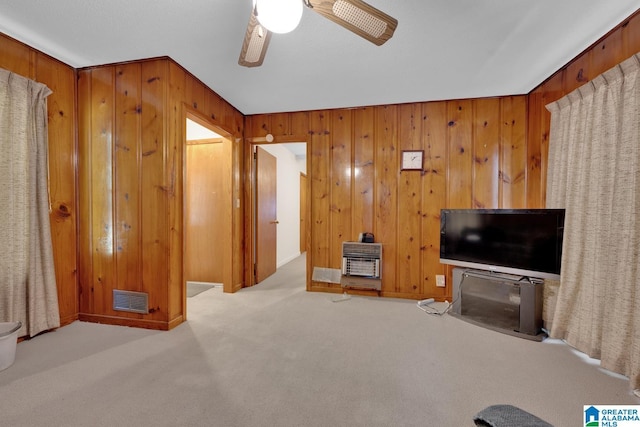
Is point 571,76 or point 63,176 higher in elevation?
point 571,76

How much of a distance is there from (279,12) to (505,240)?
2556 millimetres

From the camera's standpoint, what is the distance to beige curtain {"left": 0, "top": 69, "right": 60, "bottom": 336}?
79.8 inches

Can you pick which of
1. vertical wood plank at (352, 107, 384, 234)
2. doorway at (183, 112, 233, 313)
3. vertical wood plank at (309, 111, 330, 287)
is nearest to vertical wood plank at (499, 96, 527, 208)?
vertical wood plank at (352, 107, 384, 234)

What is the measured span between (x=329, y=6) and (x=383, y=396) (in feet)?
6.68

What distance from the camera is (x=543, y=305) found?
244 cm

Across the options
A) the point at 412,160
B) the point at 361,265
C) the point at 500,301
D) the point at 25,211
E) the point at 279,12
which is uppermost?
the point at 279,12

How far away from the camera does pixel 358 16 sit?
4.25 ft

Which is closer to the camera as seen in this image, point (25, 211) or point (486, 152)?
point (25, 211)

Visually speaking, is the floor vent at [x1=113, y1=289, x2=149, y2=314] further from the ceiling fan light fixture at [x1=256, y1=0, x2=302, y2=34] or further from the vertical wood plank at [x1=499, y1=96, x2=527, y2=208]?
the vertical wood plank at [x1=499, y1=96, x2=527, y2=208]

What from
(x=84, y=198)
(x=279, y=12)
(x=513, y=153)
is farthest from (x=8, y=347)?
(x=513, y=153)

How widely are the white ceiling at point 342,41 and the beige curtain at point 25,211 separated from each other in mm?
485

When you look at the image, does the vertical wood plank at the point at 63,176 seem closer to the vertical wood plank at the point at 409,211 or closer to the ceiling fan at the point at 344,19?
the ceiling fan at the point at 344,19

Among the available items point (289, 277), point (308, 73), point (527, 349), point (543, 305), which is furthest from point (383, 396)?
point (289, 277)

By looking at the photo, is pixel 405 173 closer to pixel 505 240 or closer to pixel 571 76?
pixel 505 240
